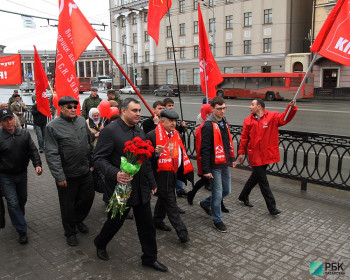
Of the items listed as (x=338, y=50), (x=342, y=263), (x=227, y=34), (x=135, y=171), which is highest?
(x=227, y=34)

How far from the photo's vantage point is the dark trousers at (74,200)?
4.33 metres

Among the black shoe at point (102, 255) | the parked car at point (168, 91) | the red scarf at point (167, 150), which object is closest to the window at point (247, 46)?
the parked car at point (168, 91)

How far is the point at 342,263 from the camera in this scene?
3818mm

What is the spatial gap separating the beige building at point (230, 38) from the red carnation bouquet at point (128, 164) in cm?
3485

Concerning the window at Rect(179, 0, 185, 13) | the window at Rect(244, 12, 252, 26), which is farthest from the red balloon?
the window at Rect(179, 0, 185, 13)

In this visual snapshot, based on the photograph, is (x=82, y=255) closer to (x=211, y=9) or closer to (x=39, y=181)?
(x=39, y=181)

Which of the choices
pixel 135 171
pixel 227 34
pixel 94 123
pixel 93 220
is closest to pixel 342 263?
pixel 135 171

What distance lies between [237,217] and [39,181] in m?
4.38

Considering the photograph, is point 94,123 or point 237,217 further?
point 94,123

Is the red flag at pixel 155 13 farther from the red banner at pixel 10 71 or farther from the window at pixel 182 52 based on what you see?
the window at pixel 182 52

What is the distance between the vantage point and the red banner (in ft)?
26.7

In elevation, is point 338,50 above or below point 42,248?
above

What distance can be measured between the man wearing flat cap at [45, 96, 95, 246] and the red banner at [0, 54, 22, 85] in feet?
15.5

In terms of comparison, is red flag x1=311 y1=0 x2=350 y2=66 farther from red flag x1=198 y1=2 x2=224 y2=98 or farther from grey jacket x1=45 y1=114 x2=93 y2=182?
grey jacket x1=45 y1=114 x2=93 y2=182
